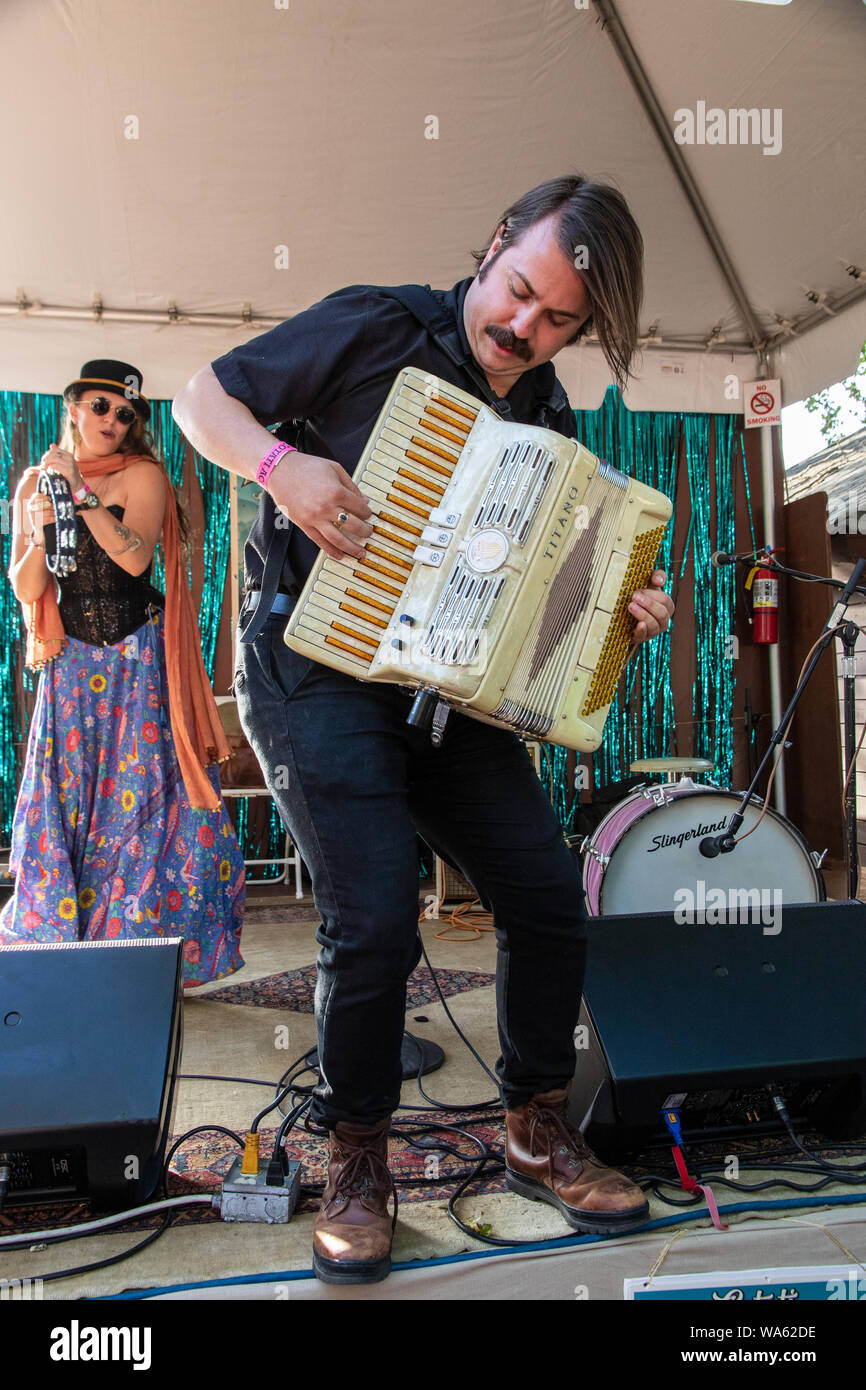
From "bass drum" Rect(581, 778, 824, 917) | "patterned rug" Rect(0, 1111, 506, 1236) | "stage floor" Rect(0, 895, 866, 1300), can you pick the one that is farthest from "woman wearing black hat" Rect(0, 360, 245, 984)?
"bass drum" Rect(581, 778, 824, 917)

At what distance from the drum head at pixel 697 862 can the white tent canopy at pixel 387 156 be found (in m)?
2.55

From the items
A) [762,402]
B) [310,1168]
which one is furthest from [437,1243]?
[762,402]

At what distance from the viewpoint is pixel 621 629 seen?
180 cm

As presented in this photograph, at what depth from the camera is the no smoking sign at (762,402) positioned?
16.7 ft

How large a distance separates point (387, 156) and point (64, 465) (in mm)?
2397

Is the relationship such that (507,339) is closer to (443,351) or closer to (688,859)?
(443,351)

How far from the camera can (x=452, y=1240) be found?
1.62 meters

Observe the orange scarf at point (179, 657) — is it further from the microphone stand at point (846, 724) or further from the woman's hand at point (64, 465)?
the microphone stand at point (846, 724)

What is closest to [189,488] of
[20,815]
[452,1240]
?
[20,815]

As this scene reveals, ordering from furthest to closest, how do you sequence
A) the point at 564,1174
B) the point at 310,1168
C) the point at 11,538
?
the point at 11,538 < the point at 310,1168 < the point at 564,1174

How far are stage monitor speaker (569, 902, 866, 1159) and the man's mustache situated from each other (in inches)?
45.3

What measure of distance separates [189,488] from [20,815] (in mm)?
2984

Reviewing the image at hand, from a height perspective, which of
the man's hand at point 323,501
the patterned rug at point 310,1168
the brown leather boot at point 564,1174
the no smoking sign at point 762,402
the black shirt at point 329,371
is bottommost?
the patterned rug at point 310,1168

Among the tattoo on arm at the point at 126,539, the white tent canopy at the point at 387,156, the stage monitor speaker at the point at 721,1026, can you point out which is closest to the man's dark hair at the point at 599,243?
the stage monitor speaker at the point at 721,1026
